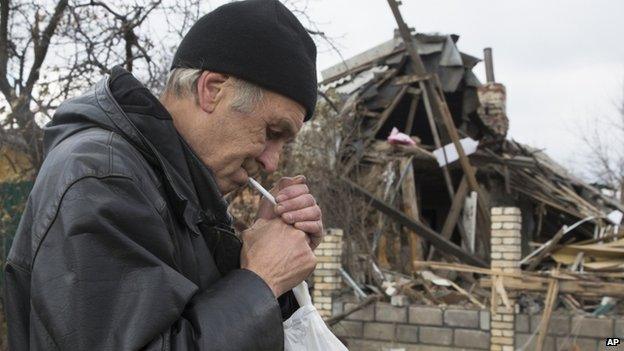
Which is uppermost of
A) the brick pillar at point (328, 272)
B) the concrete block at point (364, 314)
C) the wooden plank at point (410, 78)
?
the wooden plank at point (410, 78)

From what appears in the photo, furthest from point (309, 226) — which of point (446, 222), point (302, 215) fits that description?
point (446, 222)

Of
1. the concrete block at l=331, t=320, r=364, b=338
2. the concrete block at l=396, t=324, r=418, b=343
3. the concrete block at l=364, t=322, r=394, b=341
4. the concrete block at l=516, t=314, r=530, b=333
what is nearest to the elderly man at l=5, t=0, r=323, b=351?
the concrete block at l=516, t=314, r=530, b=333

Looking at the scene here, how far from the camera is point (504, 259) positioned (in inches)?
364

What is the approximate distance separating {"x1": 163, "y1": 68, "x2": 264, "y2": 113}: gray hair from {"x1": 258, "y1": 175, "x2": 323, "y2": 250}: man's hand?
0.66 feet

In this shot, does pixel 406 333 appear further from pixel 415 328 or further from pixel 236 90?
pixel 236 90

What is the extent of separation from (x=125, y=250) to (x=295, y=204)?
452 millimetres

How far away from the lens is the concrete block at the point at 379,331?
31.9ft

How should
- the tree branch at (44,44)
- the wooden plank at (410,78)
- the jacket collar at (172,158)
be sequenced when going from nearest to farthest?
1. the jacket collar at (172,158)
2. the tree branch at (44,44)
3. the wooden plank at (410,78)

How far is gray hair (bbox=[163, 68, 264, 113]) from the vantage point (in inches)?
→ 56.3

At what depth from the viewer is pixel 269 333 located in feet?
3.98

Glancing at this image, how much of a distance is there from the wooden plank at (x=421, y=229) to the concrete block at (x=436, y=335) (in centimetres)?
154

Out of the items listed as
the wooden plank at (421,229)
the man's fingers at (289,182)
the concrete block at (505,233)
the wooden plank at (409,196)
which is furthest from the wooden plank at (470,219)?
the man's fingers at (289,182)

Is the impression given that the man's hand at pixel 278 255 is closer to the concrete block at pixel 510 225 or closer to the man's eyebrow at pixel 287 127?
the man's eyebrow at pixel 287 127

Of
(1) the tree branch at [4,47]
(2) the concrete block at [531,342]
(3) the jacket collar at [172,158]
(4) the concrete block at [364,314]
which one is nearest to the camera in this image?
(3) the jacket collar at [172,158]
